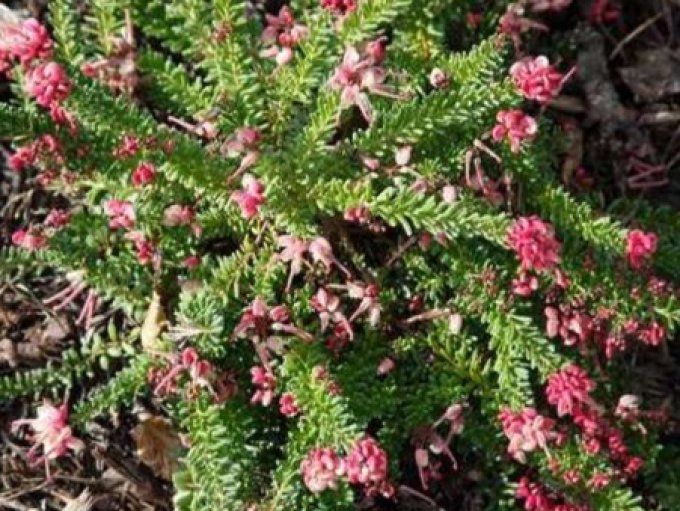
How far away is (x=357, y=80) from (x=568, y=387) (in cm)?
108

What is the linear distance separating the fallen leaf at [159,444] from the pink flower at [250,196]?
3.10 feet

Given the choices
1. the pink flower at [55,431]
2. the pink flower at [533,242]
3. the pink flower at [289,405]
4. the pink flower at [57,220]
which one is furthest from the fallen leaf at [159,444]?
the pink flower at [533,242]

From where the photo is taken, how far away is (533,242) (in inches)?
112

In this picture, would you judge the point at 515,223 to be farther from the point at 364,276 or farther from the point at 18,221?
the point at 18,221

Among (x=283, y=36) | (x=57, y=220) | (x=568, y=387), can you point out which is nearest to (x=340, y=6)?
(x=283, y=36)

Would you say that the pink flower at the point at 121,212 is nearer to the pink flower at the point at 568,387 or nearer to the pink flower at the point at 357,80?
the pink flower at the point at 357,80

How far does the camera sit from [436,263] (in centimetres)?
339

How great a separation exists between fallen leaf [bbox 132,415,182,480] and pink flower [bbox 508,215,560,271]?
4.61 feet

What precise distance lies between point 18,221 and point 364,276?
135cm

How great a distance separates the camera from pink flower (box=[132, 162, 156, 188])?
3.17 m

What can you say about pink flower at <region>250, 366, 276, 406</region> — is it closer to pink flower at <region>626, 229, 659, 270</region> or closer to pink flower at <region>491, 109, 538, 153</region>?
pink flower at <region>491, 109, 538, 153</region>

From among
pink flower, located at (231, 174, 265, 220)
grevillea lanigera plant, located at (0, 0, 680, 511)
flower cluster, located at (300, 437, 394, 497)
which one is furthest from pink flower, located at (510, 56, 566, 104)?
flower cluster, located at (300, 437, 394, 497)

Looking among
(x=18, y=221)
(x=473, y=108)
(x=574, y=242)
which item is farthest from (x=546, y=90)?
(x=18, y=221)

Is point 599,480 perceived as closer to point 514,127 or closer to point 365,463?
point 365,463
